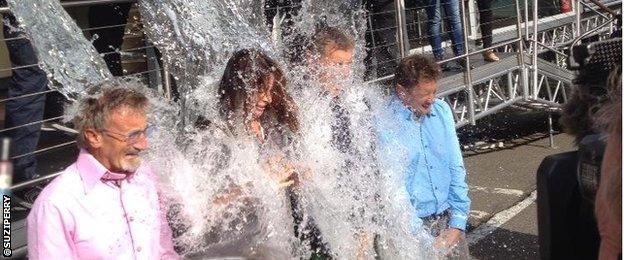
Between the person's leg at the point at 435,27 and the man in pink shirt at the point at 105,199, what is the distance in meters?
4.92

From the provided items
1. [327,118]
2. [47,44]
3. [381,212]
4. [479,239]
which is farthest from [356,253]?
[479,239]

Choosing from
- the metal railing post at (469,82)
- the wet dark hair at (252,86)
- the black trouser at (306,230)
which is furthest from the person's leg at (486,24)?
the black trouser at (306,230)

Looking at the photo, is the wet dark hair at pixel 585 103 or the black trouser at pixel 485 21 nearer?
the wet dark hair at pixel 585 103

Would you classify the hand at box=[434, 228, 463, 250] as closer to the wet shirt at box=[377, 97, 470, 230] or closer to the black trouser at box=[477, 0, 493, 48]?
the wet shirt at box=[377, 97, 470, 230]

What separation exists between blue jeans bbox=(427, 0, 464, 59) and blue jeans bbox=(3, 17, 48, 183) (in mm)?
4135

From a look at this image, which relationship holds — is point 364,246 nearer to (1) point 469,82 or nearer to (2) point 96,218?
(2) point 96,218

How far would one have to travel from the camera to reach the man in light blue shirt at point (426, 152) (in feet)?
10.6

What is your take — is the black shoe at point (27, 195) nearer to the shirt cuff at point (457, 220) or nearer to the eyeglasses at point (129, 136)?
the eyeglasses at point (129, 136)

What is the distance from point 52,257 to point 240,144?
0.85m

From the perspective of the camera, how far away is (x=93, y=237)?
7.84 feet

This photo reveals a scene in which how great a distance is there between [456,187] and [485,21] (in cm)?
505

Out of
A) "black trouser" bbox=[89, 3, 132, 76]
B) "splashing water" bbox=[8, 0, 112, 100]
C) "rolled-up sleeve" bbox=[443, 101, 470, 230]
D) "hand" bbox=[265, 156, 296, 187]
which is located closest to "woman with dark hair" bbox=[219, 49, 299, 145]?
"hand" bbox=[265, 156, 296, 187]

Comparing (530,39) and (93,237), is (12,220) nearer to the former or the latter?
(93,237)

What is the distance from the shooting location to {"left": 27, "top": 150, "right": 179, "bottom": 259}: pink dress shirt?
2.32 metres
